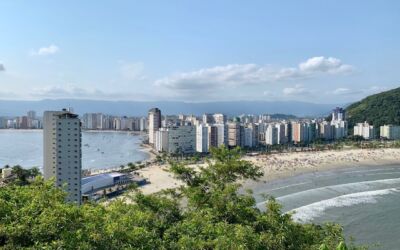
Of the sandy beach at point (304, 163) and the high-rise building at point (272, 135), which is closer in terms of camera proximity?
the sandy beach at point (304, 163)

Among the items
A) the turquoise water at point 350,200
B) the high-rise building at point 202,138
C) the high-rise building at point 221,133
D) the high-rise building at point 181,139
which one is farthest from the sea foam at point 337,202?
the high-rise building at point 181,139

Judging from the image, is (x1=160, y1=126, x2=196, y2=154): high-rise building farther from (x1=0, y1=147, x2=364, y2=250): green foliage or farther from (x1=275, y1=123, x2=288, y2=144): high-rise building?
(x1=0, y1=147, x2=364, y2=250): green foliage

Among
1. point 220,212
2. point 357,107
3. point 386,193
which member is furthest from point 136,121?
point 220,212

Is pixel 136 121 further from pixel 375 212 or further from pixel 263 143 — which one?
pixel 375 212

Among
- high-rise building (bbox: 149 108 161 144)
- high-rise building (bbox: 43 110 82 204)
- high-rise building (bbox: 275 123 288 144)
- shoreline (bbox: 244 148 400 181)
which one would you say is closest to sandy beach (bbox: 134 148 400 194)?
shoreline (bbox: 244 148 400 181)

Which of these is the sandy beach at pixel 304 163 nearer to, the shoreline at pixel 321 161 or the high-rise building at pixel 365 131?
the shoreline at pixel 321 161
